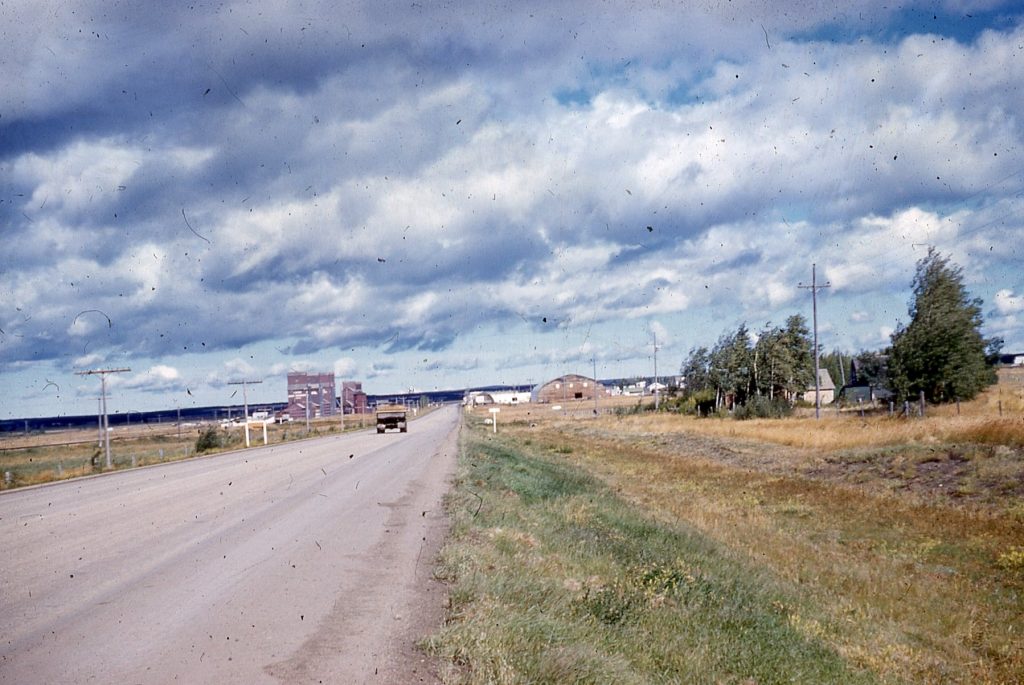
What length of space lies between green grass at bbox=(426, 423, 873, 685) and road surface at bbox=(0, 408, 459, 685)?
0.63 metres

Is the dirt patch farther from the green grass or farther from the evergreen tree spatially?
the evergreen tree

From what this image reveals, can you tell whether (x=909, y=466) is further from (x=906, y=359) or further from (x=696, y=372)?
(x=696, y=372)

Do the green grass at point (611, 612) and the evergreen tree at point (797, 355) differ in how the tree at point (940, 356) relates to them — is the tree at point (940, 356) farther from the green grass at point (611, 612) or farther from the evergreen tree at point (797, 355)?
the green grass at point (611, 612)

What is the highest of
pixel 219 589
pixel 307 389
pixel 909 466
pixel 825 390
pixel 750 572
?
pixel 307 389

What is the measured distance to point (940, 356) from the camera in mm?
51531

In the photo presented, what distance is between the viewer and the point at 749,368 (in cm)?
8525

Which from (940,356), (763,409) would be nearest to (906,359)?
(940,356)

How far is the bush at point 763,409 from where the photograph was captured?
242 ft

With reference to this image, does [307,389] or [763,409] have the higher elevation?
[307,389]

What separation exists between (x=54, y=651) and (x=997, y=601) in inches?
557

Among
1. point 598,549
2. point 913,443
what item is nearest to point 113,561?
point 598,549

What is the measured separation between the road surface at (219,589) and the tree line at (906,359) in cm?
4366

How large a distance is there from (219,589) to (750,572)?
9303 mm

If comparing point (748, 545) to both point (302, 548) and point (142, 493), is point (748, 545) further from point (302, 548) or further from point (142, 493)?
point (142, 493)
